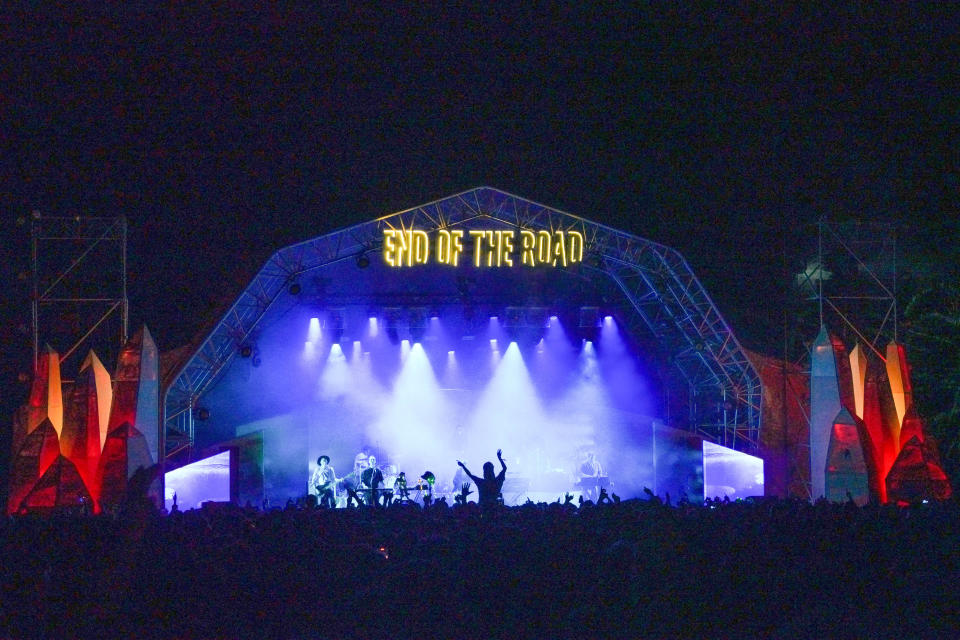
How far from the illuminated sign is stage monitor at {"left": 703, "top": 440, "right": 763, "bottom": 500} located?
4.32 meters

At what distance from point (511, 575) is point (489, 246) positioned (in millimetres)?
10084

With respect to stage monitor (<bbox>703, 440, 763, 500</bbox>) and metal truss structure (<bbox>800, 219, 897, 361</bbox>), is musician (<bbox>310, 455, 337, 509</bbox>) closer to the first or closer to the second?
stage monitor (<bbox>703, 440, 763, 500</bbox>)

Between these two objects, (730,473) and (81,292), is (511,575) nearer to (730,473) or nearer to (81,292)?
(730,473)

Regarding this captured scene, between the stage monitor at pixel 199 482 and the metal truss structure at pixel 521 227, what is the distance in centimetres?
67

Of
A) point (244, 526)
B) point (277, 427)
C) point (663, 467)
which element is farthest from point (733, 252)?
point (244, 526)

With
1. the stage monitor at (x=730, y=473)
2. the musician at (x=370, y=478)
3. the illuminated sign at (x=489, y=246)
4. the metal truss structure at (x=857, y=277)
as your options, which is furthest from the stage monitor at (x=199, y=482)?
the metal truss structure at (x=857, y=277)

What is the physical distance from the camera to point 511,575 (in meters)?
6.73

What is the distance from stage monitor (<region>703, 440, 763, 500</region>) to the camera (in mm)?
16016

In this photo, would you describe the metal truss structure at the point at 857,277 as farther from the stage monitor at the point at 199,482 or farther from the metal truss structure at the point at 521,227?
the stage monitor at the point at 199,482

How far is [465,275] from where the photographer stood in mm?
18328

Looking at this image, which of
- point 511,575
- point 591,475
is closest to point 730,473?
point 591,475

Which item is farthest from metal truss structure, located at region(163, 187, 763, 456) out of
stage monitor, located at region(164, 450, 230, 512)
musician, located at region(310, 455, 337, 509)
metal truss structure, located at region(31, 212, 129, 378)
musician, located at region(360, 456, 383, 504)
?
musician, located at region(360, 456, 383, 504)

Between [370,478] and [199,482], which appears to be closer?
[199,482]

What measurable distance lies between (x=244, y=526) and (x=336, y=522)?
2.33 ft
